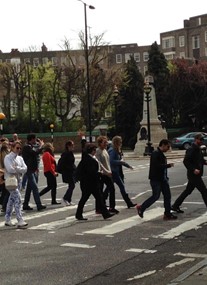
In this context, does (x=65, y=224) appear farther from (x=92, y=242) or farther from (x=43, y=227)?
(x=92, y=242)

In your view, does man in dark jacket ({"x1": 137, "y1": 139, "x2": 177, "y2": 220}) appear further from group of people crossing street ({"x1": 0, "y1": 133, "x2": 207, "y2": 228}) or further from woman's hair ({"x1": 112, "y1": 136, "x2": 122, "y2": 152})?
woman's hair ({"x1": 112, "y1": 136, "x2": 122, "y2": 152})

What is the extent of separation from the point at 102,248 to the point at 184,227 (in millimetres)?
2246

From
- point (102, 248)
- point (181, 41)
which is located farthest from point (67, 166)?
point (181, 41)

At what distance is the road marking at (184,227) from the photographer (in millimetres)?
9133

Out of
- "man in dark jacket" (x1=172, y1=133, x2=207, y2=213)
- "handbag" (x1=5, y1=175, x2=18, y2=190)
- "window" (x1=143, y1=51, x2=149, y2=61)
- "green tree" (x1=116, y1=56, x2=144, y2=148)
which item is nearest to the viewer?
"handbag" (x1=5, y1=175, x2=18, y2=190)

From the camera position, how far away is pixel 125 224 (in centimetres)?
1030

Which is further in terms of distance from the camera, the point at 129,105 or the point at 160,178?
the point at 129,105

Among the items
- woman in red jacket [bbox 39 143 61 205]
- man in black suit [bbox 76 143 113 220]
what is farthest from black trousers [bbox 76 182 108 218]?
woman in red jacket [bbox 39 143 61 205]

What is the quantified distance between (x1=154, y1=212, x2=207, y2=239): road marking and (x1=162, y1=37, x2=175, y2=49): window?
96574 millimetres

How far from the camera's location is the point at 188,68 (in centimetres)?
6375

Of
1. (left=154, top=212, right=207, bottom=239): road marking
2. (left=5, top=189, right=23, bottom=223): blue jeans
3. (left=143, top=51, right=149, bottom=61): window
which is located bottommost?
(left=154, top=212, right=207, bottom=239): road marking

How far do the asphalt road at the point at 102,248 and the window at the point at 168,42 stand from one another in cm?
9540

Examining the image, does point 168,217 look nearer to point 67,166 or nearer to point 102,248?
point 102,248

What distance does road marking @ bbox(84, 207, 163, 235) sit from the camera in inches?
377
